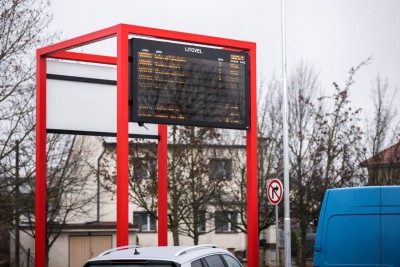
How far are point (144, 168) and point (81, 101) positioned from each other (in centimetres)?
2070

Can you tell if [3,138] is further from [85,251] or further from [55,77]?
[85,251]

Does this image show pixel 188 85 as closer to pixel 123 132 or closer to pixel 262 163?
pixel 123 132

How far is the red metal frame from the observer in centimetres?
1501

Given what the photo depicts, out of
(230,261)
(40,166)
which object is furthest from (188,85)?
(230,261)

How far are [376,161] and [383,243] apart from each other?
26638 mm

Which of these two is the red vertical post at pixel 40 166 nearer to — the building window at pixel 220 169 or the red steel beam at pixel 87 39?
the red steel beam at pixel 87 39

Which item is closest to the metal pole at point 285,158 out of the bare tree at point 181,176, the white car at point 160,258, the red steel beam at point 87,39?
the red steel beam at point 87,39

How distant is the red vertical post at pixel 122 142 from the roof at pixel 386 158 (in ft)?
80.1

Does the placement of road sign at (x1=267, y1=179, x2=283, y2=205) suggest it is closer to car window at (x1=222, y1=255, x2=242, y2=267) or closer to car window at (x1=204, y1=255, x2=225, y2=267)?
car window at (x1=222, y1=255, x2=242, y2=267)

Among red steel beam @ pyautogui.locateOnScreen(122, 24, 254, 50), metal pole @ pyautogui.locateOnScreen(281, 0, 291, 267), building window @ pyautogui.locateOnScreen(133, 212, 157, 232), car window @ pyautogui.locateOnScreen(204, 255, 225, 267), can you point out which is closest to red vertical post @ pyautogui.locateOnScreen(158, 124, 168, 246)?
red steel beam @ pyautogui.locateOnScreen(122, 24, 254, 50)

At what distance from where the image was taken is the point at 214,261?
10398 millimetres

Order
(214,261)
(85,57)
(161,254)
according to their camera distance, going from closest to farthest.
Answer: (161,254), (214,261), (85,57)

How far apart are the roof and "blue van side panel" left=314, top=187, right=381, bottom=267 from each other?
25.7m

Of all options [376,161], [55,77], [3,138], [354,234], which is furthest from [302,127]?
[354,234]
